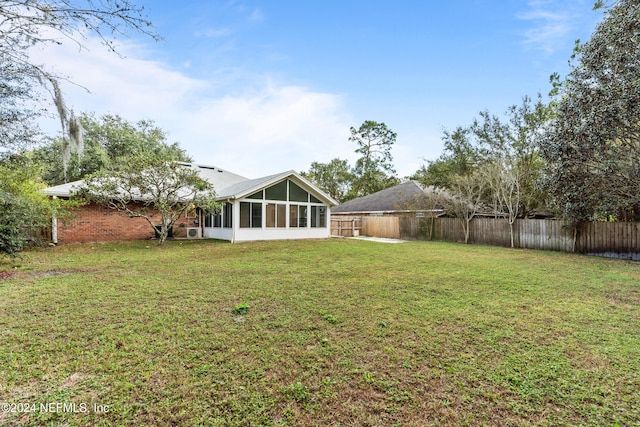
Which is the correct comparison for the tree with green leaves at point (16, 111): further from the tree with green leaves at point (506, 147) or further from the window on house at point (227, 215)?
the tree with green leaves at point (506, 147)

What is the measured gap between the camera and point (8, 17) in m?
2.95

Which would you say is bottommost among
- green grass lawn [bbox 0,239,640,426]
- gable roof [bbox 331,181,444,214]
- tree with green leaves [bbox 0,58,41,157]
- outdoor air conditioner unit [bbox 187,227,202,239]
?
green grass lawn [bbox 0,239,640,426]

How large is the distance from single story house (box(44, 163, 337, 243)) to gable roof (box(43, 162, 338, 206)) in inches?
1.2

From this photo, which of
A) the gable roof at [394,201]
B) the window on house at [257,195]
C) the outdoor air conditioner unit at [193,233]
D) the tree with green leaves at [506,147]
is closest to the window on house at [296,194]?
the window on house at [257,195]

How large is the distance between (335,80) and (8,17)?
37.9ft

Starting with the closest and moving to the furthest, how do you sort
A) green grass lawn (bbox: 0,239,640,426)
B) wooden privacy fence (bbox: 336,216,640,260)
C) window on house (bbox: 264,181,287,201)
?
1. green grass lawn (bbox: 0,239,640,426)
2. wooden privacy fence (bbox: 336,216,640,260)
3. window on house (bbox: 264,181,287,201)

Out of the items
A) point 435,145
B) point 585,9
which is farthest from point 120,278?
point 435,145

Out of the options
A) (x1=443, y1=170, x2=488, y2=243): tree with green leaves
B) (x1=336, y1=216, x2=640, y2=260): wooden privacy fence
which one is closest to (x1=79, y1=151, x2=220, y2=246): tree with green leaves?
(x1=336, y1=216, x2=640, y2=260): wooden privacy fence

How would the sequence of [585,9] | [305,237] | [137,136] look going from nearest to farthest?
[585,9] → [305,237] → [137,136]

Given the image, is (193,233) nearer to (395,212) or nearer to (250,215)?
(250,215)

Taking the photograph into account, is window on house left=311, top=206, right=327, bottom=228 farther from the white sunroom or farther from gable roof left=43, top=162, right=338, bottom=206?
gable roof left=43, top=162, right=338, bottom=206

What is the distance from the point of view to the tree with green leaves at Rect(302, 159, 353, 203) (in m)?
34.8

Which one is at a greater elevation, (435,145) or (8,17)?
(435,145)

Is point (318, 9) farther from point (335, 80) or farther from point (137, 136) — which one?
point (137, 136)
